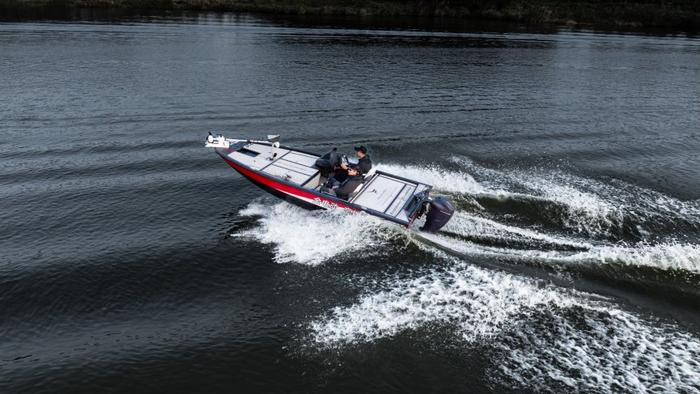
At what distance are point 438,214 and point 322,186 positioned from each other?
5045 mm

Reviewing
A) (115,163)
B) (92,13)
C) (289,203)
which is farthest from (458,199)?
(92,13)

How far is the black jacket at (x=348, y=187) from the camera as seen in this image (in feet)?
64.3

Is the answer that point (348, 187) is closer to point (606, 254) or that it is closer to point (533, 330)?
point (533, 330)

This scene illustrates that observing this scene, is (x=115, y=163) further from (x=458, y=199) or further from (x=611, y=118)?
(x=611, y=118)

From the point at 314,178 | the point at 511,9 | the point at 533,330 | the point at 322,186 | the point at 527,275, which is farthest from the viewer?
the point at 511,9

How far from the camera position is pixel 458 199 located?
73.0ft

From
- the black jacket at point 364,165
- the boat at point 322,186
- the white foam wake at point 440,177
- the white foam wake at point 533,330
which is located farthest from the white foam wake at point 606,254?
the white foam wake at point 440,177

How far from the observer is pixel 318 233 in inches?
788

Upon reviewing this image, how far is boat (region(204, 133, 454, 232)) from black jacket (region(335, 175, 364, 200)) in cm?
19

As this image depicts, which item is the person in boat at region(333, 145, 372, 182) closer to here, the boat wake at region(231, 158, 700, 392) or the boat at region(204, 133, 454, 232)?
the boat at region(204, 133, 454, 232)

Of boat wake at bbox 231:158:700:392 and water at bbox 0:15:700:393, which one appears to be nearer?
water at bbox 0:15:700:393

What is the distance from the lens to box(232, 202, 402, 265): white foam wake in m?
19.0

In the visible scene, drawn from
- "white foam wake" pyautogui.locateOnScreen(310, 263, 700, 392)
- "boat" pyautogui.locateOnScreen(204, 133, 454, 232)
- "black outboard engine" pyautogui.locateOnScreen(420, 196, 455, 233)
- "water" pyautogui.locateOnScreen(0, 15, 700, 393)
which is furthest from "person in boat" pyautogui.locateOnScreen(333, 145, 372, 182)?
"white foam wake" pyautogui.locateOnScreen(310, 263, 700, 392)

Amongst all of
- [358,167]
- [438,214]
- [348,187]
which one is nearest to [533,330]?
[438,214]
